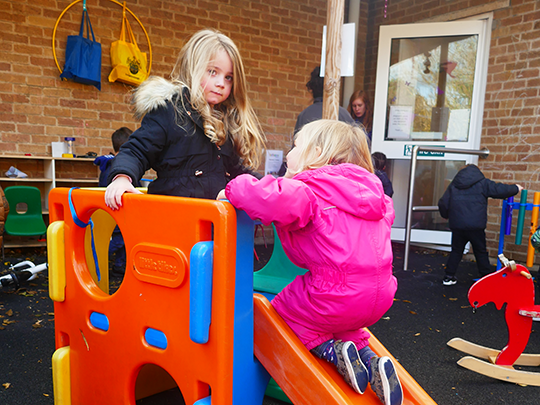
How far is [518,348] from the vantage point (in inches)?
84.3

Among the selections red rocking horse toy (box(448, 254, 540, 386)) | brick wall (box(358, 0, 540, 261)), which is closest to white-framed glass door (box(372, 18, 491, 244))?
brick wall (box(358, 0, 540, 261))

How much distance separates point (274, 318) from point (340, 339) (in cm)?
25

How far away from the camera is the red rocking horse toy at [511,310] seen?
81.0 inches

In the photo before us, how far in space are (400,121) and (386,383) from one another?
4.48 meters

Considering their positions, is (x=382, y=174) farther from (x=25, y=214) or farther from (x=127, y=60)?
(x=25, y=214)

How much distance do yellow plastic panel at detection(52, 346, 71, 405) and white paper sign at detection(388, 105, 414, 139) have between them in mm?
4553

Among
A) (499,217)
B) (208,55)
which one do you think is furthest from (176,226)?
(499,217)

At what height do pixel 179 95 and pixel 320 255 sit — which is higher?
pixel 179 95

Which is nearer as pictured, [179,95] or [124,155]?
[124,155]

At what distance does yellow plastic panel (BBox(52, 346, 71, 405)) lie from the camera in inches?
64.2

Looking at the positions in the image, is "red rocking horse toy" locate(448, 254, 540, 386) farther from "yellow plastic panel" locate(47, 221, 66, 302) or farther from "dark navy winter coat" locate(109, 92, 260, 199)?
"yellow plastic panel" locate(47, 221, 66, 302)

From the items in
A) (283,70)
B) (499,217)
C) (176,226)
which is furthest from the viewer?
(283,70)

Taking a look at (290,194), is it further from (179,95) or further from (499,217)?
(499,217)

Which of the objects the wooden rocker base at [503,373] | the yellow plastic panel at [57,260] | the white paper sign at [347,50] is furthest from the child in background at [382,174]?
the yellow plastic panel at [57,260]
